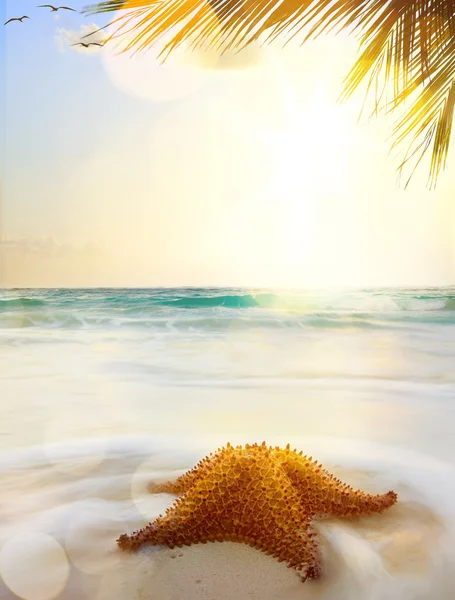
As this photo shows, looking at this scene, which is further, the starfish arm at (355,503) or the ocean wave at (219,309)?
the ocean wave at (219,309)

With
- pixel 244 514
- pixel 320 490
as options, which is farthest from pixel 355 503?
pixel 244 514

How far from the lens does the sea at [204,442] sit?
7.15 feet

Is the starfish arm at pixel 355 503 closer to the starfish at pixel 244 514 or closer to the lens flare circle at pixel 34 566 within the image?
the starfish at pixel 244 514

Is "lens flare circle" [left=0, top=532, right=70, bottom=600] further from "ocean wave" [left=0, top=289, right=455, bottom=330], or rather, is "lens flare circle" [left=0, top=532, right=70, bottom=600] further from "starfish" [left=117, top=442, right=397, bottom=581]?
"ocean wave" [left=0, top=289, right=455, bottom=330]

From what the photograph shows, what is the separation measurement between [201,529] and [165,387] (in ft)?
18.5

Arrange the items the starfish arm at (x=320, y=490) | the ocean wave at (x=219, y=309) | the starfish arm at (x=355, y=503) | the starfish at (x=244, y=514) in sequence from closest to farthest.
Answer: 1. the starfish at (x=244, y=514)
2. the starfish arm at (x=320, y=490)
3. the starfish arm at (x=355, y=503)
4. the ocean wave at (x=219, y=309)

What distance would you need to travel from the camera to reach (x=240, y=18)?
7.72 ft

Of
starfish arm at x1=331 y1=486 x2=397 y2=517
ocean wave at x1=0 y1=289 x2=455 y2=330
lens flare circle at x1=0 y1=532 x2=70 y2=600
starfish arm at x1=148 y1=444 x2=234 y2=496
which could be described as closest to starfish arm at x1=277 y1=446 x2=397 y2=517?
starfish arm at x1=331 y1=486 x2=397 y2=517

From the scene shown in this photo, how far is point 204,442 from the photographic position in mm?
4461

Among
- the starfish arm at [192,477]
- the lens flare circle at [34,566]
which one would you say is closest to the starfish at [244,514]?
the starfish arm at [192,477]

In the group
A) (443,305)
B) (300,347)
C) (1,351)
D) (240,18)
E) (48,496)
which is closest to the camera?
(240,18)

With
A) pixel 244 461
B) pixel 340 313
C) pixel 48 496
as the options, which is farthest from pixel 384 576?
pixel 340 313

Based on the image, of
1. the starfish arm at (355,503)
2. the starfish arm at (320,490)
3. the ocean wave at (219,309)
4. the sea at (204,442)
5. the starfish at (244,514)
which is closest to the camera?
the starfish at (244,514)

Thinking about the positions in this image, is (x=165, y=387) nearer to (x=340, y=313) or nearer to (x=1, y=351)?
(x=1, y=351)
